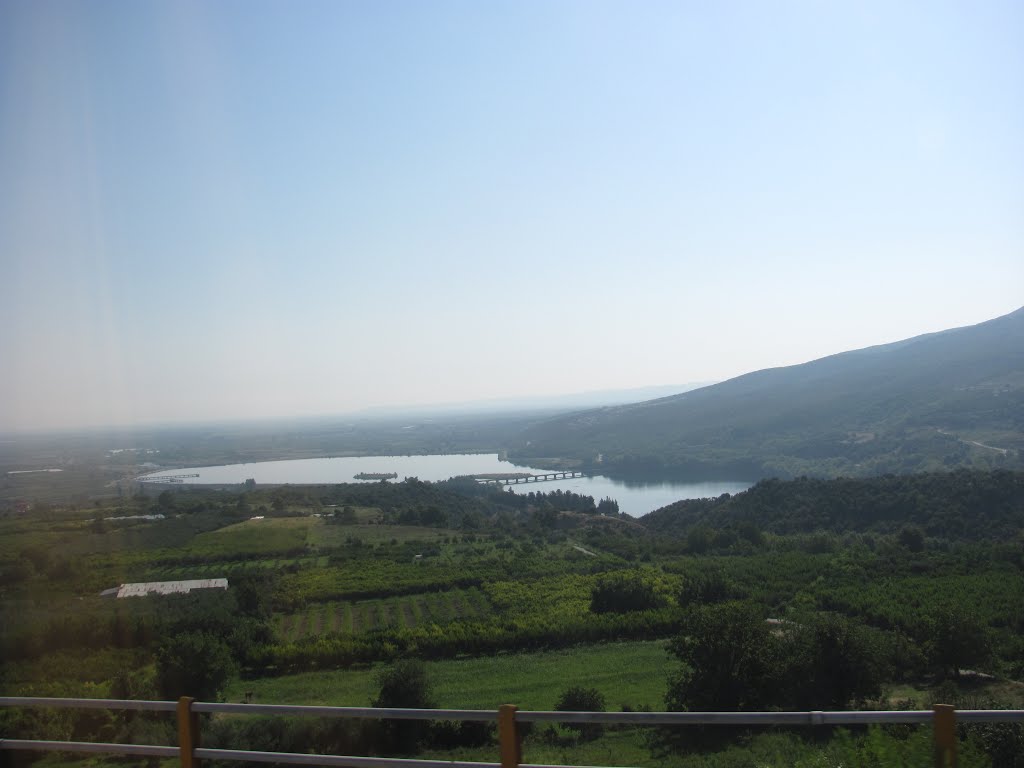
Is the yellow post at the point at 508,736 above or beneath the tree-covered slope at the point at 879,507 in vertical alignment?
above

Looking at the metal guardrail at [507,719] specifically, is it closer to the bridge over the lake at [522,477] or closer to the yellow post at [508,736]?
the yellow post at [508,736]

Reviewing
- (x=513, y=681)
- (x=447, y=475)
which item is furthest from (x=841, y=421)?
(x=513, y=681)

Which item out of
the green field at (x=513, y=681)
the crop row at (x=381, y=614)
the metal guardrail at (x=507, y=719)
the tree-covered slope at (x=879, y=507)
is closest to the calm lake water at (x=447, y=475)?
the tree-covered slope at (x=879, y=507)

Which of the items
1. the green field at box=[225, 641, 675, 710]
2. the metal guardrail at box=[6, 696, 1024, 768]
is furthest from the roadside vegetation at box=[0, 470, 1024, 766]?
the metal guardrail at box=[6, 696, 1024, 768]

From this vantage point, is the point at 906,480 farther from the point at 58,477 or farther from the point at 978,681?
the point at 58,477

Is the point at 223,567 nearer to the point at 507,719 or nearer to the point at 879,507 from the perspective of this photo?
the point at 507,719

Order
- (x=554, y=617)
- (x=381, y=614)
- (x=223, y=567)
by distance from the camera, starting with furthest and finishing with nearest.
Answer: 1. (x=223, y=567)
2. (x=381, y=614)
3. (x=554, y=617)
